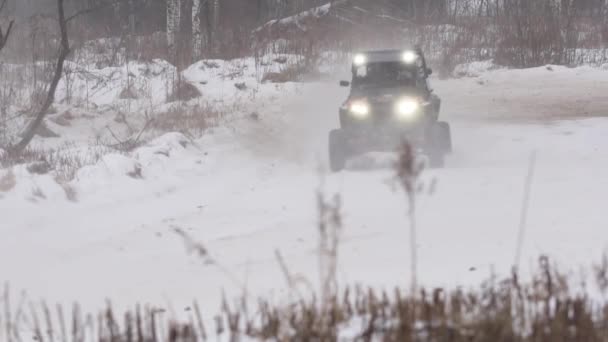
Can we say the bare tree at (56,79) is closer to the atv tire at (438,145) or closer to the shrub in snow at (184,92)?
the atv tire at (438,145)

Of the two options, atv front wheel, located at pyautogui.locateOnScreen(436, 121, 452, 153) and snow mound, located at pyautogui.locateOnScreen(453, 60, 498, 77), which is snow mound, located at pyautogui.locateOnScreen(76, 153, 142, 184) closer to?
atv front wheel, located at pyautogui.locateOnScreen(436, 121, 452, 153)

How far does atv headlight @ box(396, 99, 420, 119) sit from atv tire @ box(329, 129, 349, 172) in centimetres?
82

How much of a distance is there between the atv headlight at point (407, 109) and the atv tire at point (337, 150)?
2.68ft

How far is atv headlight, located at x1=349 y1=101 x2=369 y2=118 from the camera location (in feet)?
30.5

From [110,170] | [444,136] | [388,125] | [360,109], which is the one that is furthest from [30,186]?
[444,136]

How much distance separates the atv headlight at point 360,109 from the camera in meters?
9.30

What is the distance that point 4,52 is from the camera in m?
17.6

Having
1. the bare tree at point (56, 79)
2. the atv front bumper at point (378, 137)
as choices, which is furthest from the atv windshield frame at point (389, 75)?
the bare tree at point (56, 79)

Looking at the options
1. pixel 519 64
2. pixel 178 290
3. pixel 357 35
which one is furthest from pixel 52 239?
pixel 357 35

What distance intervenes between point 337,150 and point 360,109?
623mm

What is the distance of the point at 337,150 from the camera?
30.7 ft

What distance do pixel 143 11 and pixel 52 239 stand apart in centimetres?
2411

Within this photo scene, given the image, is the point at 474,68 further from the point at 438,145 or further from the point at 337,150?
the point at 337,150

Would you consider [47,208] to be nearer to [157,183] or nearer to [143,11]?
[157,183]
